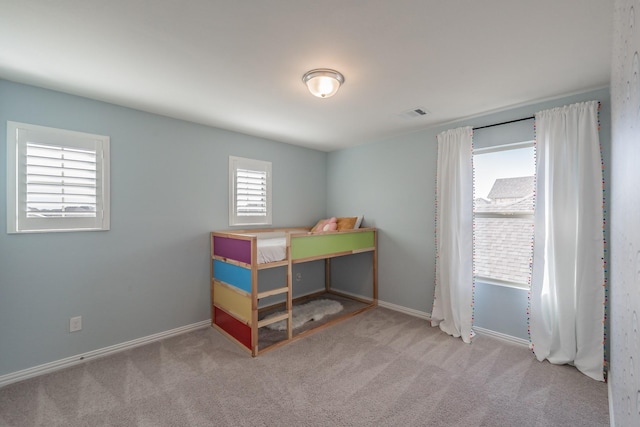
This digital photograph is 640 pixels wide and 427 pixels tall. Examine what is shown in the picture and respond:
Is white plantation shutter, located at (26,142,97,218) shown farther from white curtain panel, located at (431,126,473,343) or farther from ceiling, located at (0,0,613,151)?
white curtain panel, located at (431,126,473,343)

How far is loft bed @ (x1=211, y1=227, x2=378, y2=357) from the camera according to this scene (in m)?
2.54

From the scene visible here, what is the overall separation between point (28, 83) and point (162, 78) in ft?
3.69

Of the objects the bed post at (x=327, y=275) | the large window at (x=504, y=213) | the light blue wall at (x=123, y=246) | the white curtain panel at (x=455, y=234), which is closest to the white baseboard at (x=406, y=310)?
the white curtain panel at (x=455, y=234)

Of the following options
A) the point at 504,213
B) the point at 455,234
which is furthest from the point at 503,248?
the point at 455,234

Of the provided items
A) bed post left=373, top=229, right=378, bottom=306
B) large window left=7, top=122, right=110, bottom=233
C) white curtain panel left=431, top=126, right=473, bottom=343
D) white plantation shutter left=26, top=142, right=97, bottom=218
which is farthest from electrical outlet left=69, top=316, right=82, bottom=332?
white curtain panel left=431, top=126, right=473, bottom=343

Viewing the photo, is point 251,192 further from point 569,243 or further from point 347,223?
point 569,243

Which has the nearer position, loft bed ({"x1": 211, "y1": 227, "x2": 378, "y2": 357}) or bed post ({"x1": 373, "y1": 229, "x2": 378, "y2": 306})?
loft bed ({"x1": 211, "y1": 227, "x2": 378, "y2": 357})

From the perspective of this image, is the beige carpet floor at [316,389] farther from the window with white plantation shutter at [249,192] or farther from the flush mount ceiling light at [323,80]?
the flush mount ceiling light at [323,80]

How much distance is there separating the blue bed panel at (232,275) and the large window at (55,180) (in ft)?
3.66

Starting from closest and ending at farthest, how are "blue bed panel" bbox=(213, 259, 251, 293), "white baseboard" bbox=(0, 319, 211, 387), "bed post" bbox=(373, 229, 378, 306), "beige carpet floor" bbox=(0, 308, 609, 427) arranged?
"beige carpet floor" bbox=(0, 308, 609, 427) → "white baseboard" bbox=(0, 319, 211, 387) → "blue bed panel" bbox=(213, 259, 251, 293) → "bed post" bbox=(373, 229, 378, 306)

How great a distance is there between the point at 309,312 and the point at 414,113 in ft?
8.74

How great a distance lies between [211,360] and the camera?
2.43 metres

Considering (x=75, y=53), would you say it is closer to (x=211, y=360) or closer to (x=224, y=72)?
(x=224, y=72)

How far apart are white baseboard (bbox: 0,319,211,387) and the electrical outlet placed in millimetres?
235
